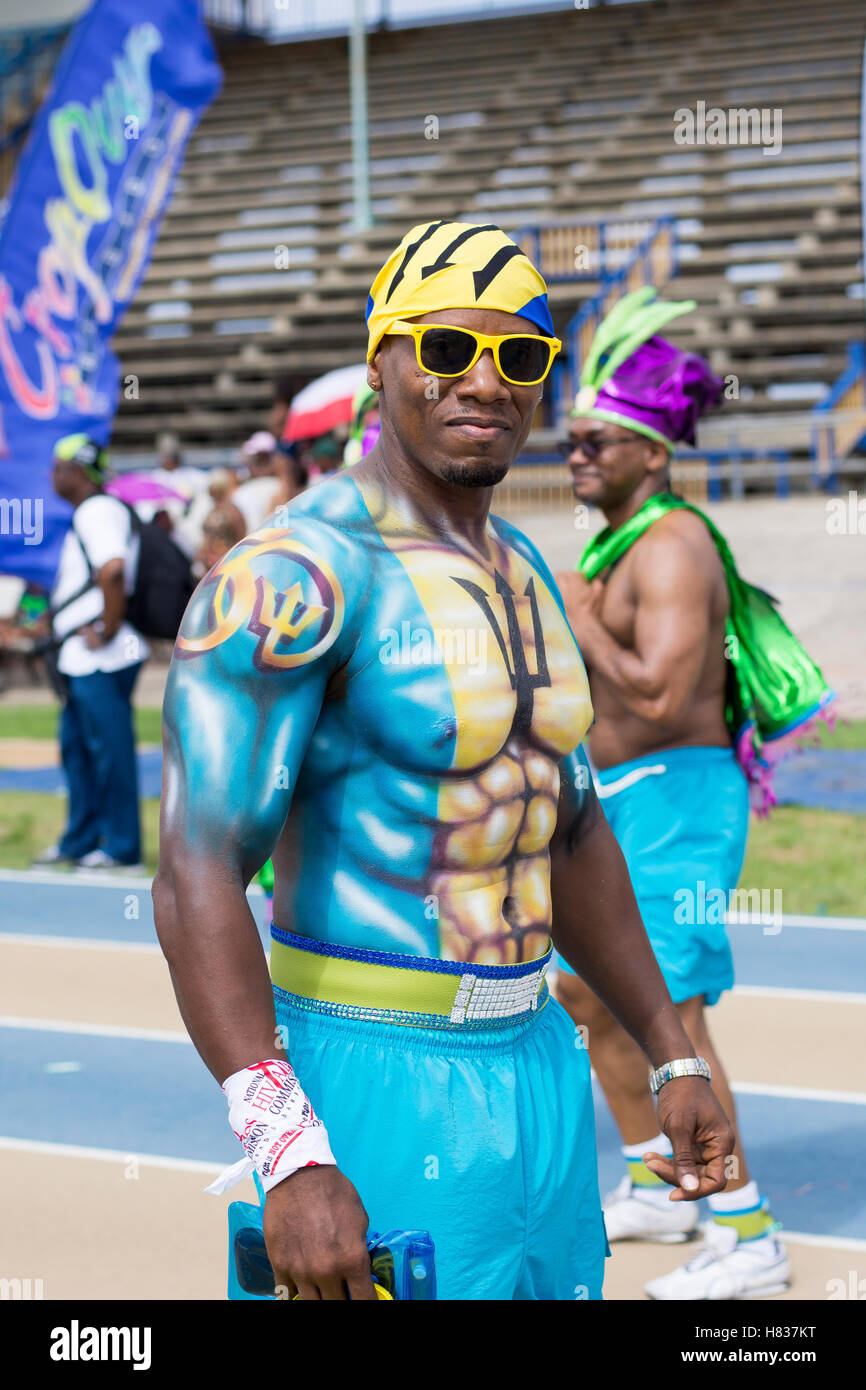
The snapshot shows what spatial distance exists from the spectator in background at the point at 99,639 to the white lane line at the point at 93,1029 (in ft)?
8.26

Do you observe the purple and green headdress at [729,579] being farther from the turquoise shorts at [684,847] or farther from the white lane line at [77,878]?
the white lane line at [77,878]

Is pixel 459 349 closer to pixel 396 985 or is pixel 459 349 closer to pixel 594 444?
pixel 396 985

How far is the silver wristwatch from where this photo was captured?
266 centimetres

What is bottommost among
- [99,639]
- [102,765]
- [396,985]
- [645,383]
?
[396,985]

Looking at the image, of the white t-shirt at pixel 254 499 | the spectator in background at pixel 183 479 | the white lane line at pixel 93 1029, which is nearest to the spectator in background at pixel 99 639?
the white lane line at pixel 93 1029

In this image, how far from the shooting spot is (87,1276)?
4.41m

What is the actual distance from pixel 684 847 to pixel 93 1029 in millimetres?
3231

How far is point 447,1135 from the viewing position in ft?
7.59

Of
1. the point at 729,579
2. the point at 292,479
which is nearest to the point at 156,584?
the point at 292,479

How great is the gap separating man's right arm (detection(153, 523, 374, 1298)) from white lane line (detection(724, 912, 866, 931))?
6.30 metres

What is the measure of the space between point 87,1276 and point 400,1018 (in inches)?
97.9

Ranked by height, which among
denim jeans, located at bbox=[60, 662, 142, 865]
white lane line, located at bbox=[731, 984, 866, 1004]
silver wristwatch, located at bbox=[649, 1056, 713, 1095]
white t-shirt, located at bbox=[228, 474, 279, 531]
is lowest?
silver wristwatch, located at bbox=[649, 1056, 713, 1095]

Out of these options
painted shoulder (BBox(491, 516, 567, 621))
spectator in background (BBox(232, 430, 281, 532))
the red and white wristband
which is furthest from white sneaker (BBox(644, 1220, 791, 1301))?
spectator in background (BBox(232, 430, 281, 532))

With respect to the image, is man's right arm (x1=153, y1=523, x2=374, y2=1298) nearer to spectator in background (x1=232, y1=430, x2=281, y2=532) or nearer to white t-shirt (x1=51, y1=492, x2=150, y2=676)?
white t-shirt (x1=51, y1=492, x2=150, y2=676)
